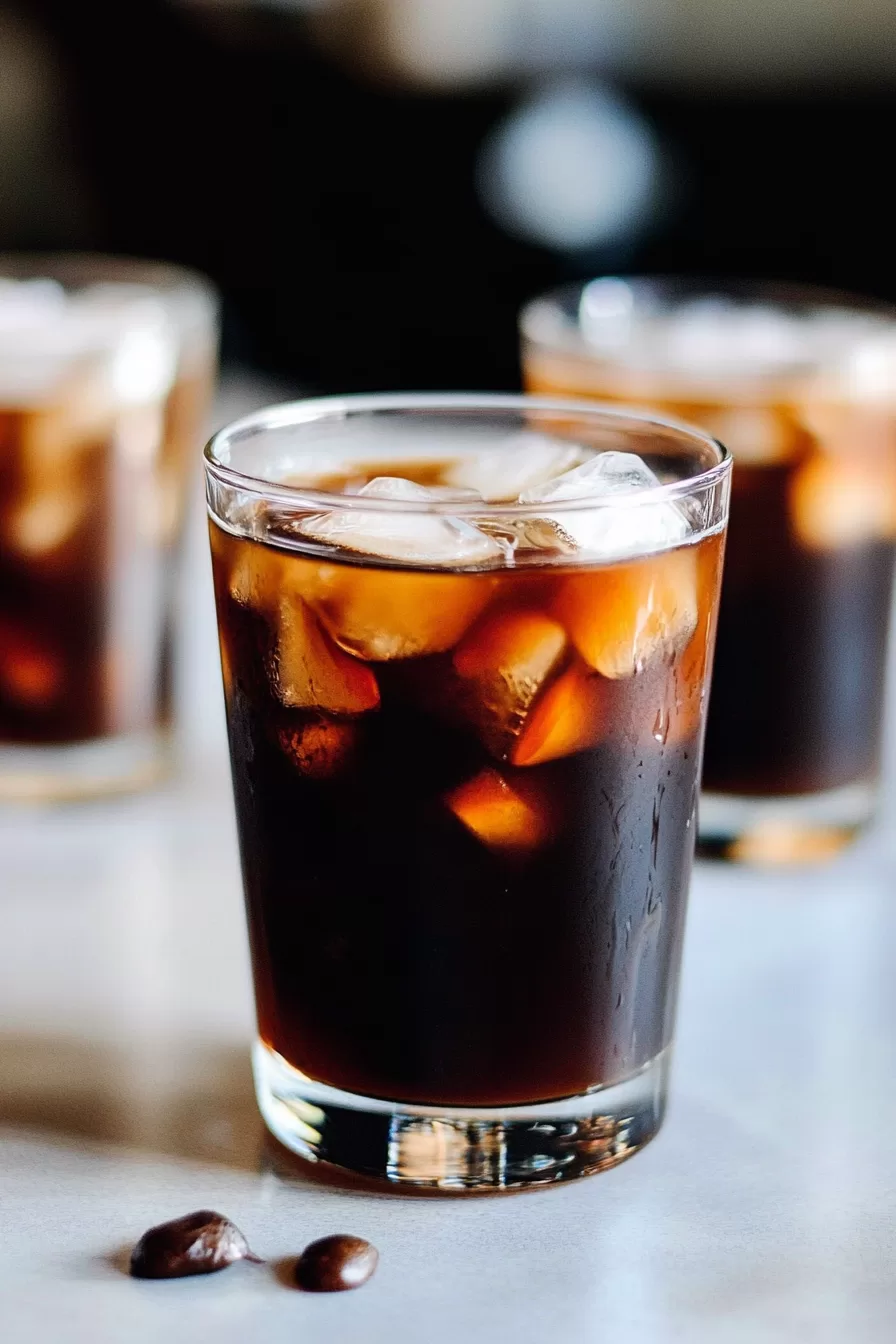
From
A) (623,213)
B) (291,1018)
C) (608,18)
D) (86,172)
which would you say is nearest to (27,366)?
(291,1018)

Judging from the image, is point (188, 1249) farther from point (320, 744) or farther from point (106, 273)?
point (106, 273)

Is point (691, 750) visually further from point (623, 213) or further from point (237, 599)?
point (623, 213)

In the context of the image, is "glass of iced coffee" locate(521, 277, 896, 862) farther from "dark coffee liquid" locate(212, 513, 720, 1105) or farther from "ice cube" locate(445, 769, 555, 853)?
"ice cube" locate(445, 769, 555, 853)

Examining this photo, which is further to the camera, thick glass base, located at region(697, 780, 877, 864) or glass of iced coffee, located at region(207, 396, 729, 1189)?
thick glass base, located at region(697, 780, 877, 864)

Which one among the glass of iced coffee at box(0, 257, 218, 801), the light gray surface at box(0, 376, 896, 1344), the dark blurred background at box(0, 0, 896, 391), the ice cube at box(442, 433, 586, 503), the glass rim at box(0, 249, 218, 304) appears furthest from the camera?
the dark blurred background at box(0, 0, 896, 391)

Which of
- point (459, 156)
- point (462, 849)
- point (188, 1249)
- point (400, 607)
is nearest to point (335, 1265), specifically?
point (188, 1249)

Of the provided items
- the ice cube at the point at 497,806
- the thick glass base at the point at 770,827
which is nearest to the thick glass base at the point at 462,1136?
the ice cube at the point at 497,806

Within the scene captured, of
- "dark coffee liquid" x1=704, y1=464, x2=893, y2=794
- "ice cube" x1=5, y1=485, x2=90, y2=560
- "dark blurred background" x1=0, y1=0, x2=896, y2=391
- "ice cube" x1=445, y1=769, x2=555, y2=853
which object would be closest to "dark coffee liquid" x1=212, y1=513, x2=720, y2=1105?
"ice cube" x1=445, y1=769, x2=555, y2=853
